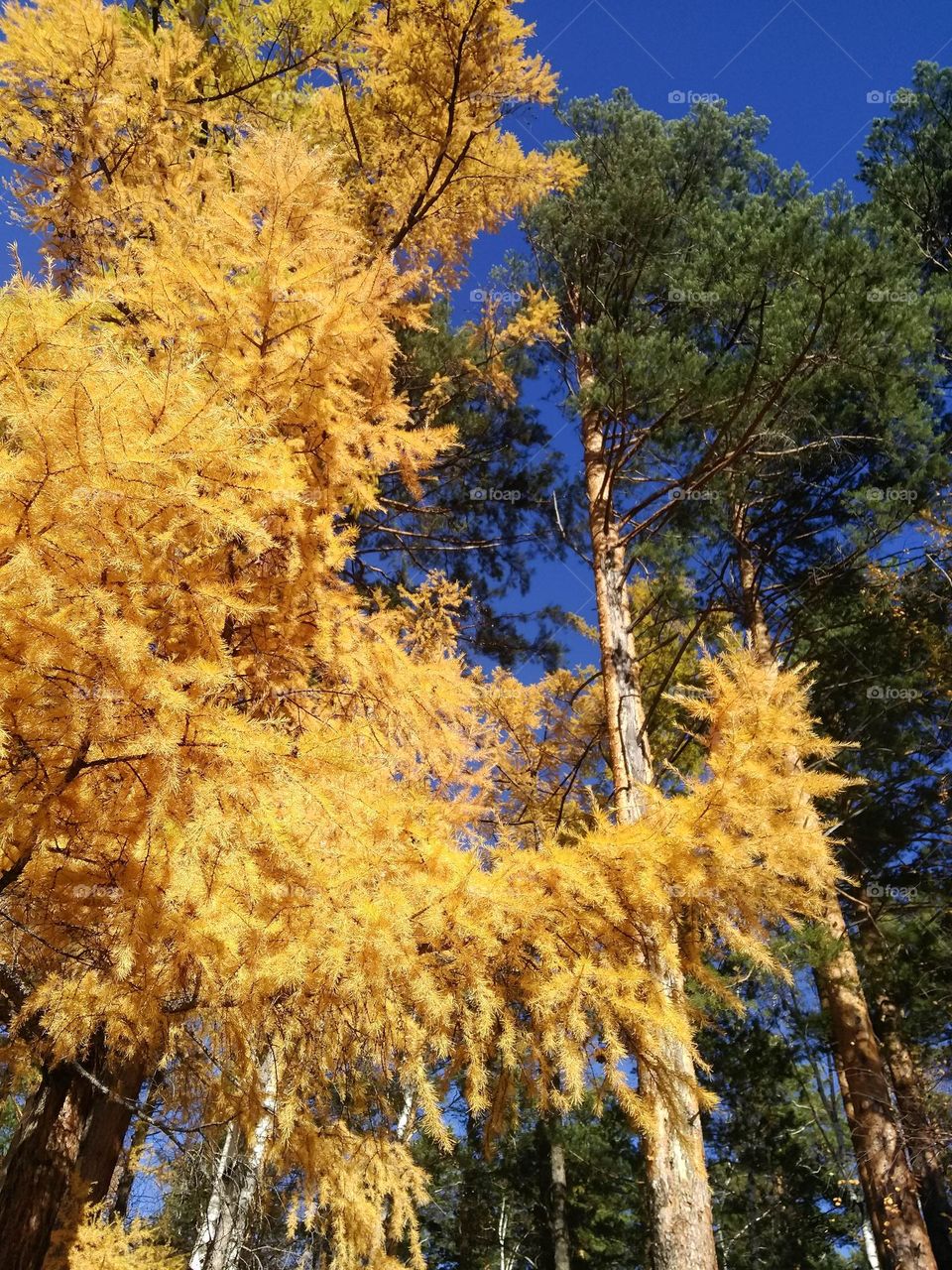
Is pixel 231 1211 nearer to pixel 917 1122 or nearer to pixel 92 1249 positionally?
pixel 92 1249

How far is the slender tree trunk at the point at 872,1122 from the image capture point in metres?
7.52

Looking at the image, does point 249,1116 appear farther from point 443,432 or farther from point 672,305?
point 672,305

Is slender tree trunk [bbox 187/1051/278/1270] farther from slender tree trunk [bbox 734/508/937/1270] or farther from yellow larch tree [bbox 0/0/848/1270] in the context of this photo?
slender tree trunk [bbox 734/508/937/1270]

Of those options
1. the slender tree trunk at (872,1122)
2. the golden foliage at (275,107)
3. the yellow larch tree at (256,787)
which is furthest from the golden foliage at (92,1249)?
the slender tree trunk at (872,1122)

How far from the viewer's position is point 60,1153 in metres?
3.63

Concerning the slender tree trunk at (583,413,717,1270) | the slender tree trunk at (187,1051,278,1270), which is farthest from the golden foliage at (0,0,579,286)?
the slender tree trunk at (187,1051,278,1270)

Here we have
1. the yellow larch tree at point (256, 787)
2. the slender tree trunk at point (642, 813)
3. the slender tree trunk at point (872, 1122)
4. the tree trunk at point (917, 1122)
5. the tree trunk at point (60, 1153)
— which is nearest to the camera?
the yellow larch tree at point (256, 787)

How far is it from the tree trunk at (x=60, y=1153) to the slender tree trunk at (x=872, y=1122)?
18.2 ft

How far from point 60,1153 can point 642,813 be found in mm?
3356

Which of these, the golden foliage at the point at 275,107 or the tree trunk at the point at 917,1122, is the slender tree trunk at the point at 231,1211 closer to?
the golden foliage at the point at 275,107

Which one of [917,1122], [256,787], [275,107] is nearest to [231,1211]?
[256,787]

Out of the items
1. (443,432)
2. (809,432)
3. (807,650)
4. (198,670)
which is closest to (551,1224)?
(807,650)

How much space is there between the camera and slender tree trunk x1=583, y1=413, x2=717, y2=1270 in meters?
3.78

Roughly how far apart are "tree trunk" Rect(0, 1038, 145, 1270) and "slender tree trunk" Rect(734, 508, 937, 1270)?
218 inches
